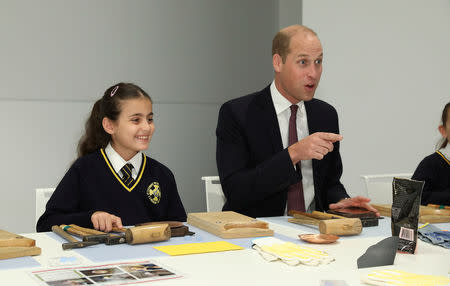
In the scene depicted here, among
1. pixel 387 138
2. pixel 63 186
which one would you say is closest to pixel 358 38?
pixel 387 138

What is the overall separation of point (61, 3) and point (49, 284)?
334 centimetres

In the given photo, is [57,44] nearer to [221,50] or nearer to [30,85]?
[30,85]

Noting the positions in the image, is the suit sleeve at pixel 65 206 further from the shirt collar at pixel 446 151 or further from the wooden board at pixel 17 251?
the shirt collar at pixel 446 151

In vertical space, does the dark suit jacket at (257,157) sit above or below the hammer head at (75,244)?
above

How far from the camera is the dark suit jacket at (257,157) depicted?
2592 millimetres

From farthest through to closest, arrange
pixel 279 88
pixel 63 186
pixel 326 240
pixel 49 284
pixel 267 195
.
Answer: pixel 279 88, pixel 267 195, pixel 63 186, pixel 326 240, pixel 49 284

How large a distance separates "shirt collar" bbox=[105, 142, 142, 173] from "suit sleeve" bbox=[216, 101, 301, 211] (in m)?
0.42

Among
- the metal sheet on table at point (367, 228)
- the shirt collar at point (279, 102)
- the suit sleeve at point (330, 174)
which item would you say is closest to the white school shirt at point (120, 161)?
the metal sheet on table at point (367, 228)

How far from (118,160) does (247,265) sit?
1117 millimetres

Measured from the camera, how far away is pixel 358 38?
4562mm

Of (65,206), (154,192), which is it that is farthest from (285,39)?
(65,206)

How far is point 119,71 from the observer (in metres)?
4.47

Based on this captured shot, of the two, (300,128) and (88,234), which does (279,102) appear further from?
(88,234)

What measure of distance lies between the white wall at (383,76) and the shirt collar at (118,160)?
2.32m
